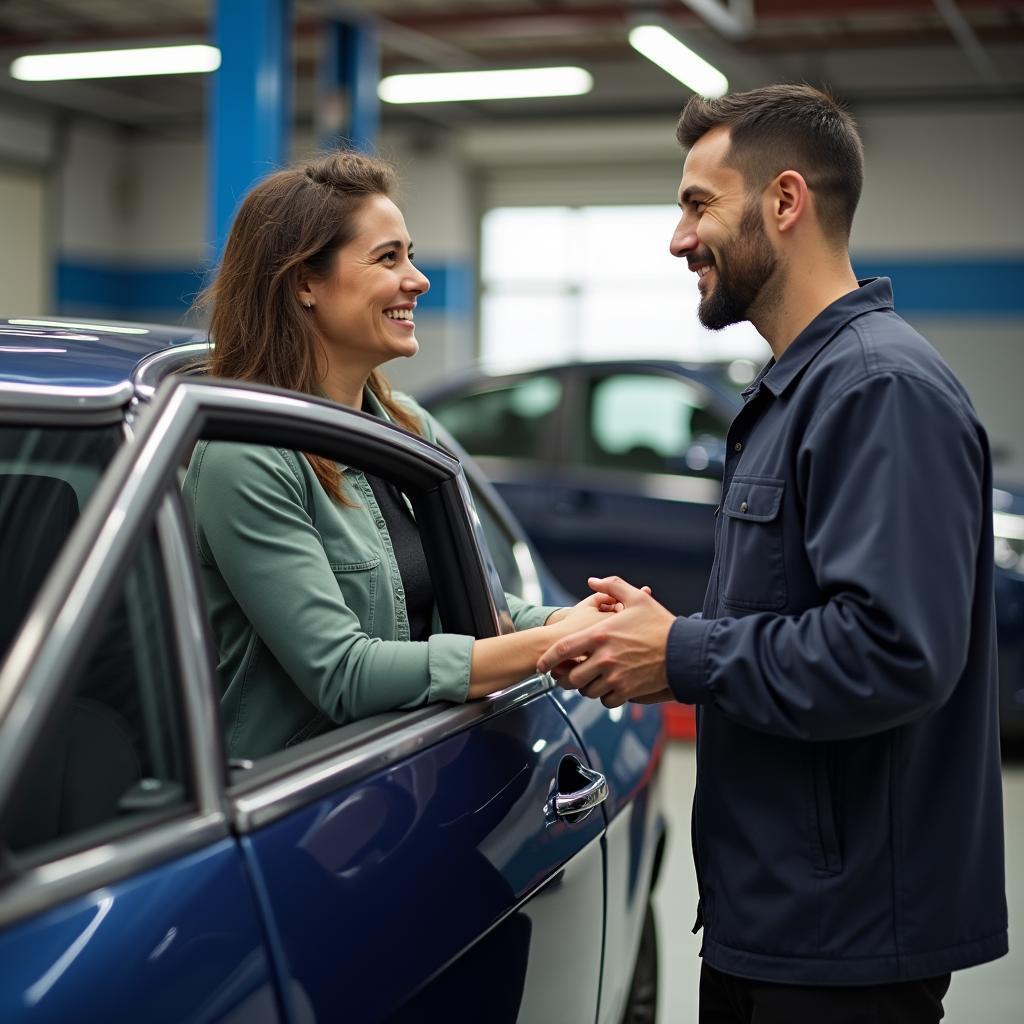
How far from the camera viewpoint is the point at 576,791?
6.71 feet

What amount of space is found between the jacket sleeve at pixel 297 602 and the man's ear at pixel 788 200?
2.31 ft

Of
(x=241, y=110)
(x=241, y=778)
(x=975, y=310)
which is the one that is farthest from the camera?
(x=975, y=310)

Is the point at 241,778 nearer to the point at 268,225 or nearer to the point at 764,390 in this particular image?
the point at 764,390

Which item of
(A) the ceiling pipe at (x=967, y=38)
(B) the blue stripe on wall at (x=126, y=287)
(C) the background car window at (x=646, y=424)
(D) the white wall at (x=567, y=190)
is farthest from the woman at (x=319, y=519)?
(B) the blue stripe on wall at (x=126, y=287)

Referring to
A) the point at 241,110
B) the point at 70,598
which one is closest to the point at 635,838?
the point at 70,598

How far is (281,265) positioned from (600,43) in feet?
35.0

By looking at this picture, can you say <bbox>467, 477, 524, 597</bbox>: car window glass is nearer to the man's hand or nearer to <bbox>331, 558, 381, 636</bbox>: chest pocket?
<bbox>331, 558, 381, 636</bbox>: chest pocket

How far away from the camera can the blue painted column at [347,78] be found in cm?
914

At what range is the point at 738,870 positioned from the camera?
5.58 feet

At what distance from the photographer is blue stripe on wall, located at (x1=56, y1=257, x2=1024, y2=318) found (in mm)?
13156

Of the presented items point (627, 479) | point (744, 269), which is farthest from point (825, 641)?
point (627, 479)

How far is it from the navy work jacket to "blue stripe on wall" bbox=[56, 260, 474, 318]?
13.2 m

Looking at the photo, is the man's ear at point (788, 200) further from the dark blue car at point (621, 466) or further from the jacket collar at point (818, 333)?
the dark blue car at point (621, 466)

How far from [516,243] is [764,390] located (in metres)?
13.6
